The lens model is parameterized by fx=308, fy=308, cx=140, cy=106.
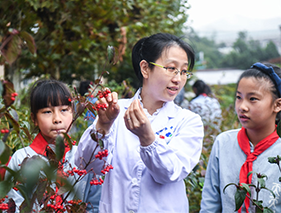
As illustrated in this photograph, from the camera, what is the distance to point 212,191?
167 centimetres

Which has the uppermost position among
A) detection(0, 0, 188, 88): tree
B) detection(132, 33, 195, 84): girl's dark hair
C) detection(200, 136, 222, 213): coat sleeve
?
detection(0, 0, 188, 88): tree

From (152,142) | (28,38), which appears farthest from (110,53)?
(152,142)

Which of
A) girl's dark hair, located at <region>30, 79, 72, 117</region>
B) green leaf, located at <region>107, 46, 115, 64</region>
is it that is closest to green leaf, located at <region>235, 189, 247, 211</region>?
green leaf, located at <region>107, 46, 115, 64</region>

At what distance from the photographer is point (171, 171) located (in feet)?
4.22

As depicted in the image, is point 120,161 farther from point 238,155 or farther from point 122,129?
point 238,155

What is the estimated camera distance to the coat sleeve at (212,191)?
1.66 m

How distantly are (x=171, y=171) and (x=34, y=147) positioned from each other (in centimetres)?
75

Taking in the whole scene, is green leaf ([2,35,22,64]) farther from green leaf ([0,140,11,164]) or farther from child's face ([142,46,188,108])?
child's face ([142,46,188,108])

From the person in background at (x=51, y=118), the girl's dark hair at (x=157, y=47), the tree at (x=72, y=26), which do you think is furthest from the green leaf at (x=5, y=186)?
the tree at (x=72, y=26)

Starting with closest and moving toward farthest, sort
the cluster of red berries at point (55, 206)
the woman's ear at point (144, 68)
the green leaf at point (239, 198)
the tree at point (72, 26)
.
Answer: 1. the cluster of red berries at point (55, 206)
2. the green leaf at point (239, 198)
3. the woman's ear at point (144, 68)
4. the tree at point (72, 26)

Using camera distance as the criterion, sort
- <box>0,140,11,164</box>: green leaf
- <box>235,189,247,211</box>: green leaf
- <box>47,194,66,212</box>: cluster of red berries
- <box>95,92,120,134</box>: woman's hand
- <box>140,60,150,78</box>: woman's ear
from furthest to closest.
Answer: <box>140,60,150,78</box>: woman's ear < <box>95,92,120,134</box>: woman's hand < <box>235,189,247,211</box>: green leaf < <box>47,194,66,212</box>: cluster of red berries < <box>0,140,11,164</box>: green leaf

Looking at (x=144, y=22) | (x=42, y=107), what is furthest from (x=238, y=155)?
(x=144, y=22)

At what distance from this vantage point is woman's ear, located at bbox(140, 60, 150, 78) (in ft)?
5.19

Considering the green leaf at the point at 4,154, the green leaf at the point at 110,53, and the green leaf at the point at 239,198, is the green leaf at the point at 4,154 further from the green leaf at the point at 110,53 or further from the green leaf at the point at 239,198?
the green leaf at the point at 239,198
